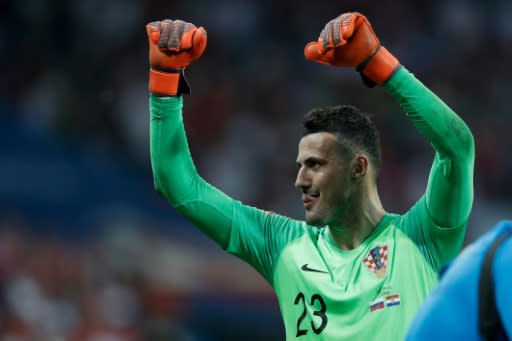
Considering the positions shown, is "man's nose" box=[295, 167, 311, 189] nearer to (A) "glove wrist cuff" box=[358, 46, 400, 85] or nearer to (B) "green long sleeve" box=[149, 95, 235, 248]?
(B) "green long sleeve" box=[149, 95, 235, 248]

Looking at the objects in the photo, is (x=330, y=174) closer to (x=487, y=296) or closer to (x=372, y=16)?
(x=487, y=296)

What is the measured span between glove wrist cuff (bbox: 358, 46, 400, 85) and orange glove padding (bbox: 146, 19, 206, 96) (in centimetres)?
77

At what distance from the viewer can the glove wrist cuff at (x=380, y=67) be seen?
3.85 meters

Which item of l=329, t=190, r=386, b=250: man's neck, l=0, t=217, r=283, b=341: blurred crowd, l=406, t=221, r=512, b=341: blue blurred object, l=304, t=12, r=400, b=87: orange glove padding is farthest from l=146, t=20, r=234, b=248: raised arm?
l=0, t=217, r=283, b=341: blurred crowd

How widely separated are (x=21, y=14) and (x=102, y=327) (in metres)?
3.90

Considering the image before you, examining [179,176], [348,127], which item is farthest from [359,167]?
[179,176]

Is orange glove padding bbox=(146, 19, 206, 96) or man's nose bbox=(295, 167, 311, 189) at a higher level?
orange glove padding bbox=(146, 19, 206, 96)

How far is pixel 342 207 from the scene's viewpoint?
426cm

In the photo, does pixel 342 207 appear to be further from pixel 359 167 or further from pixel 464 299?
pixel 464 299

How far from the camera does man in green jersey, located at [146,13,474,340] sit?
151 inches

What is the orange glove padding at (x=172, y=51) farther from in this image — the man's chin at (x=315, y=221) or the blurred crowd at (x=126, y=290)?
the blurred crowd at (x=126, y=290)

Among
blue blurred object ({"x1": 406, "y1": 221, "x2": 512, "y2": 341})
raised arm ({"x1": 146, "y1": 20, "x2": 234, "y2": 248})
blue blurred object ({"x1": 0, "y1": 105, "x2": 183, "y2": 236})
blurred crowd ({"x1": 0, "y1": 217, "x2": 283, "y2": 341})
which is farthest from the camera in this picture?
blue blurred object ({"x1": 0, "y1": 105, "x2": 183, "y2": 236})

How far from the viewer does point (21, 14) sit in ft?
34.4

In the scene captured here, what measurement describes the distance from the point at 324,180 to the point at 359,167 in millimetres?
199
